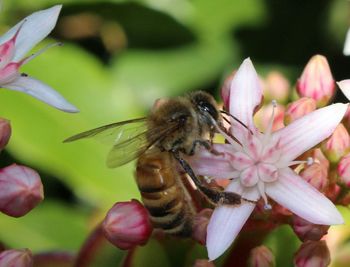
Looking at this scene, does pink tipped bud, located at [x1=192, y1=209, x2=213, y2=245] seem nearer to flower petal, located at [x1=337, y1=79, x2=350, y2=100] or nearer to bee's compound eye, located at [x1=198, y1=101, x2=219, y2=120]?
bee's compound eye, located at [x1=198, y1=101, x2=219, y2=120]

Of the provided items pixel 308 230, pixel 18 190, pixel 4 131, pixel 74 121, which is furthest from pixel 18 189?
pixel 74 121

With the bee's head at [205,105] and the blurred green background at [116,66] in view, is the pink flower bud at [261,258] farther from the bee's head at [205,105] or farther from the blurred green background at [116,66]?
the blurred green background at [116,66]

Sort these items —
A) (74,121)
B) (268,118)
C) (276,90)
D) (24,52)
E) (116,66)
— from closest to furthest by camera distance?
(24,52)
(268,118)
(276,90)
(74,121)
(116,66)

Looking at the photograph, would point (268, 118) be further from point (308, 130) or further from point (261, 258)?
point (261, 258)

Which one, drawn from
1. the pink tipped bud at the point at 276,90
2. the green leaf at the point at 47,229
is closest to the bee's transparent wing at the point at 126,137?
the pink tipped bud at the point at 276,90

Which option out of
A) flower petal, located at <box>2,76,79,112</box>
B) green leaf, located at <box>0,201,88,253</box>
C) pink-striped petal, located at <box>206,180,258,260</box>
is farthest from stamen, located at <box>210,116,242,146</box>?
green leaf, located at <box>0,201,88,253</box>

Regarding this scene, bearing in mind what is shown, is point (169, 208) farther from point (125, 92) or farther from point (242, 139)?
point (125, 92)
